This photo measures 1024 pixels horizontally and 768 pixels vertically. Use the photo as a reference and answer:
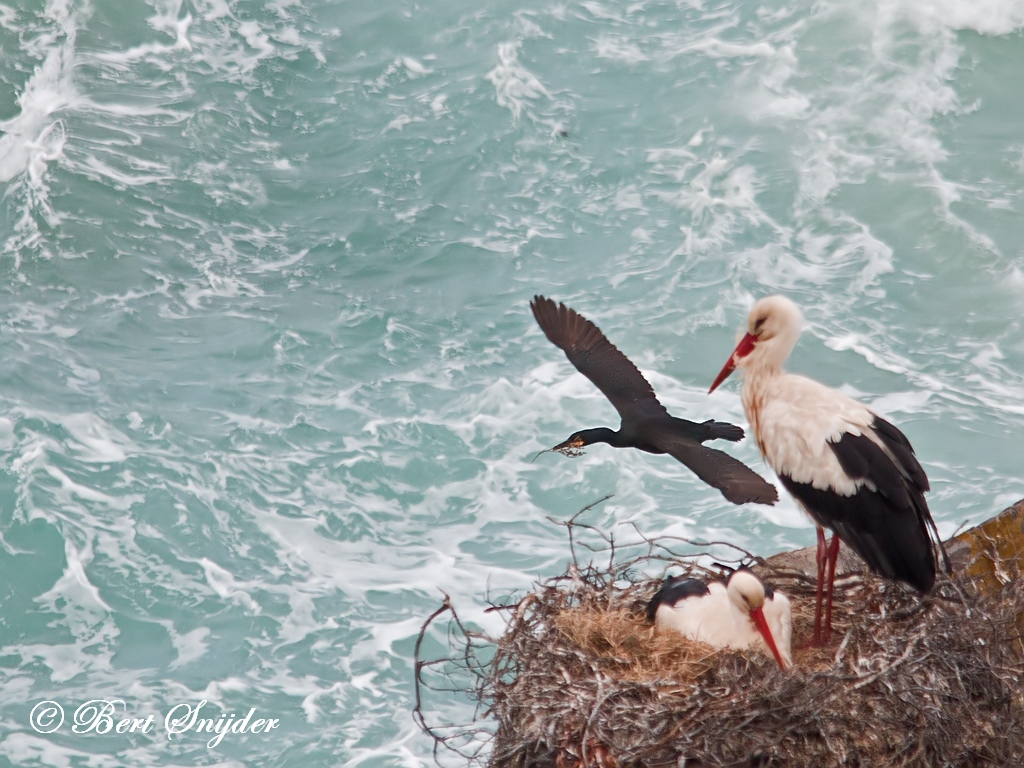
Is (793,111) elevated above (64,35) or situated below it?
below

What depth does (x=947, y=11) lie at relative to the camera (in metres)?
16.8

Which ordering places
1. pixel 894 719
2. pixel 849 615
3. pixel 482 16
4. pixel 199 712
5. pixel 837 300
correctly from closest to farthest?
pixel 894 719, pixel 849 615, pixel 199 712, pixel 837 300, pixel 482 16

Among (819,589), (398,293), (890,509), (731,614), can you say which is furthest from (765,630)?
(398,293)

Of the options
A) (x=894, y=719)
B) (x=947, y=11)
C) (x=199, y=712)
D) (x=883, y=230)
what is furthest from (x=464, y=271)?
(x=894, y=719)

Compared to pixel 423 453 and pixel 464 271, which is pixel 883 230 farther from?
pixel 423 453

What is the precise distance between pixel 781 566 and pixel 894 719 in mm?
1573

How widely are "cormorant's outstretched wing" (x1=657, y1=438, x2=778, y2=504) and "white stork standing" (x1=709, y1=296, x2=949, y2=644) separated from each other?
101mm

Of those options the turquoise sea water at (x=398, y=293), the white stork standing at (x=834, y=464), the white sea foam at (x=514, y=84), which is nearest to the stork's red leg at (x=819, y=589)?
the white stork standing at (x=834, y=464)

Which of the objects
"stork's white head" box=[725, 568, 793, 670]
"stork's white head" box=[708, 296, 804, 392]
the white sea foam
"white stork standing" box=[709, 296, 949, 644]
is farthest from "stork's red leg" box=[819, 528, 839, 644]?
the white sea foam

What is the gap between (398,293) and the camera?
46.0ft

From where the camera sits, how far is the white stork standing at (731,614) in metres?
4.91

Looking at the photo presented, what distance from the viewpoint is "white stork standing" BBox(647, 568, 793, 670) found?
4.91 meters

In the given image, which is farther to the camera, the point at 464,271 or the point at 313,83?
the point at 313,83

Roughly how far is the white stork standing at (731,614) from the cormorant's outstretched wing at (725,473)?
300 millimetres
